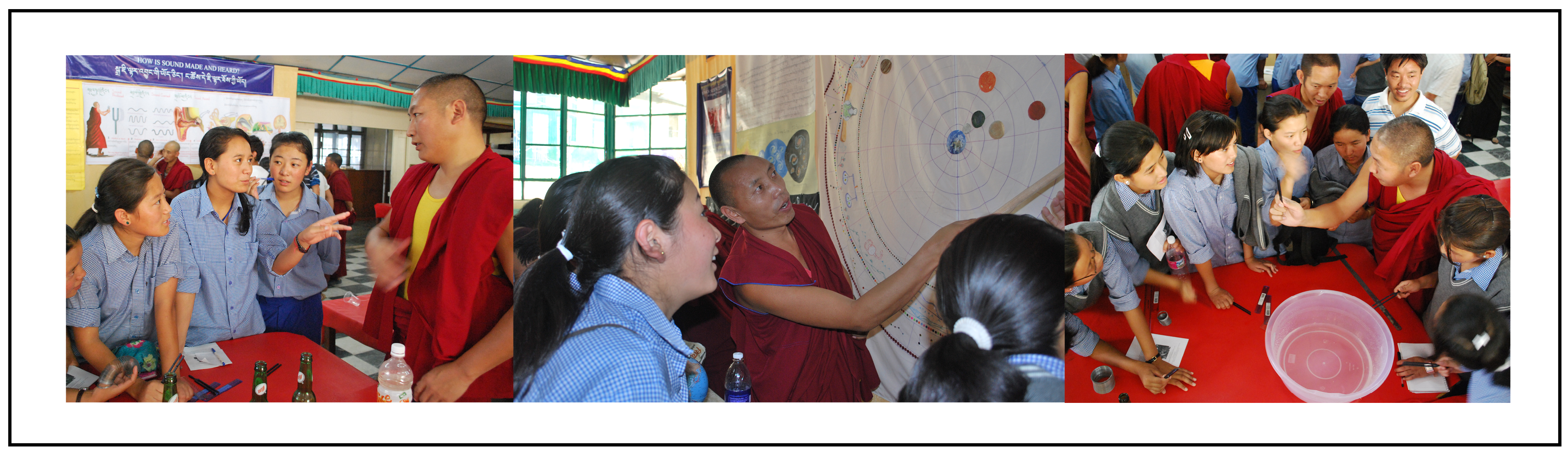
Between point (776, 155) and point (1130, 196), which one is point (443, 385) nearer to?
point (776, 155)

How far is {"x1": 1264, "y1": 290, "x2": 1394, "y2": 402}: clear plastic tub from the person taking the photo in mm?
2896

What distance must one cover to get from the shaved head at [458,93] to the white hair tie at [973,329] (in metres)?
1.79

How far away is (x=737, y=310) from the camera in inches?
112

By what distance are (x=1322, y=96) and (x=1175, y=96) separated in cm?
52

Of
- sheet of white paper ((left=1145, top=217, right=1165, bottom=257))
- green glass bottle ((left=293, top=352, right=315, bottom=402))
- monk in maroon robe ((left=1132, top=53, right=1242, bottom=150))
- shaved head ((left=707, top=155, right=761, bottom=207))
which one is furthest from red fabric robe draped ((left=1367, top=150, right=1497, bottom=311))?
green glass bottle ((left=293, top=352, right=315, bottom=402))

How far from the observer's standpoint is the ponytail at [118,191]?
2.84 m

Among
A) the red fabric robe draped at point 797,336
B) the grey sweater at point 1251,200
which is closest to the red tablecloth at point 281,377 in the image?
the red fabric robe draped at point 797,336

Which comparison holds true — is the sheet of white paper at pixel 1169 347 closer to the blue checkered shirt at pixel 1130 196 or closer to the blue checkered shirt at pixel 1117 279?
the blue checkered shirt at pixel 1117 279

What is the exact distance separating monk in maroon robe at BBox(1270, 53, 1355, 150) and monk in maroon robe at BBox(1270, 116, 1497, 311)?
0.16m

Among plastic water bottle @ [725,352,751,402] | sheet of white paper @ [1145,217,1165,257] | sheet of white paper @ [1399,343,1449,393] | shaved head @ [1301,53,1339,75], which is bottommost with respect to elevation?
plastic water bottle @ [725,352,751,402]

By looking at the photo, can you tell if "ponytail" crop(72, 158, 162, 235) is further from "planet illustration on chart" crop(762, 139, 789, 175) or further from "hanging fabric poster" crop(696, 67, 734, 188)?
"planet illustration on chart" crop(762, 139, 789, 175)

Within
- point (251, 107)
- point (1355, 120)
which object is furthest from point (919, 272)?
point (251, 107)
